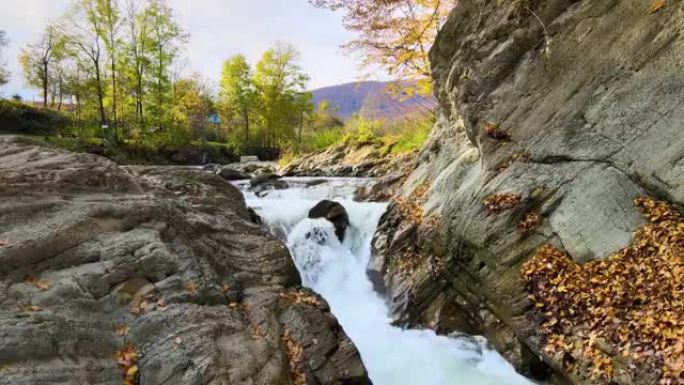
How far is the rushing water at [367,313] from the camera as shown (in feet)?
22.0

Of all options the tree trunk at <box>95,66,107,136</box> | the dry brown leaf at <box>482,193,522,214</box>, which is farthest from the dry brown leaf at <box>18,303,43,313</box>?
the tree trunk at <box>95,66,107,136</box>

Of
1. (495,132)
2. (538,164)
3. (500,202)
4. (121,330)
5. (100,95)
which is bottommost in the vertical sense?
(121,330)

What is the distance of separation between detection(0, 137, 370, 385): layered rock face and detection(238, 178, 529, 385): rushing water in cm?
155

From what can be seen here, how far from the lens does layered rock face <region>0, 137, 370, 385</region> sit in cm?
430

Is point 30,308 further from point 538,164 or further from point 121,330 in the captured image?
point 538,164

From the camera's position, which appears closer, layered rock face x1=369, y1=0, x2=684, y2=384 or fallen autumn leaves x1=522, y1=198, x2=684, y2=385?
fallen autumn leaves x1=522, y1=198, x2=684, y2=385

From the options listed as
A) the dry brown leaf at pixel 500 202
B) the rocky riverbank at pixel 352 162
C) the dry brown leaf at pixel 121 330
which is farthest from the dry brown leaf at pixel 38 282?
the rocky riverbank at pixel 352 162

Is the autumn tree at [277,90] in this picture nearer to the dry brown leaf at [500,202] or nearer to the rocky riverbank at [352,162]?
the rocky riverbank at [352,162]

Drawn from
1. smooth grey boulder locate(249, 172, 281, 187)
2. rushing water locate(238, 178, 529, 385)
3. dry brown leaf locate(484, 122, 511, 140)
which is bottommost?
rushing water locate(238, 178, 529, 385)

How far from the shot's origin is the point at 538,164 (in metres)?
7.49

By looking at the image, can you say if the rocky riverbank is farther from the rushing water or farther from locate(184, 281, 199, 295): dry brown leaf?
locate(184, 281, 199, 295): dry brown leaf

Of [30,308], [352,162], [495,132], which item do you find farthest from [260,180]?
[30,308]

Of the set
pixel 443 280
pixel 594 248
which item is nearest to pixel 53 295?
pixel 443 280

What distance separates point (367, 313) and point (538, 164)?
175 inches
